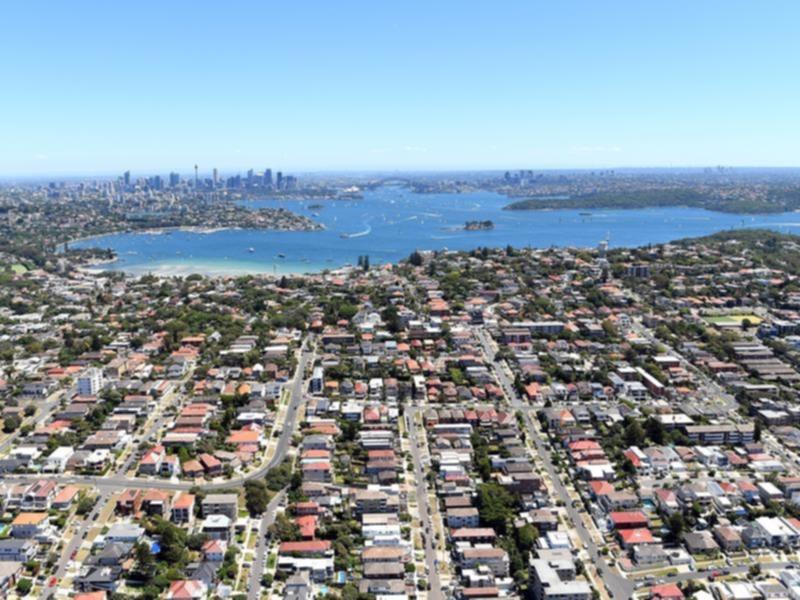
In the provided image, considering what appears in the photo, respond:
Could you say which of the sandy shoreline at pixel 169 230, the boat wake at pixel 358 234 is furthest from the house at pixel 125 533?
the sandy shoreline at pixel 169 230

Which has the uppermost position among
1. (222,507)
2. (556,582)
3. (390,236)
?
(390,236)

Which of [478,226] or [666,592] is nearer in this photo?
[666,592]

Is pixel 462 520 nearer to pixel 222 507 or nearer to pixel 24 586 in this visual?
pixel 222 507

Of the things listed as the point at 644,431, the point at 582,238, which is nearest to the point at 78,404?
the point at 644,431

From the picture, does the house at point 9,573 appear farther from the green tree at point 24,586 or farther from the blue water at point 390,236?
the blue water at point 390,236

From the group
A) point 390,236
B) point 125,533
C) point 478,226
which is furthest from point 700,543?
point 478,226

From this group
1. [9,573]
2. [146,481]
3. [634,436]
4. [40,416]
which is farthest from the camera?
[40,416]

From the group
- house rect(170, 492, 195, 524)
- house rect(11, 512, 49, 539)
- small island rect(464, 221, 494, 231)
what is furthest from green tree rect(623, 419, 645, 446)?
small island rect(464, 221, 494, 231)
